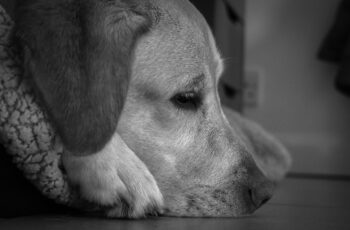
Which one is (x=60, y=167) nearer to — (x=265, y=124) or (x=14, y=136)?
(x=14, y=136)

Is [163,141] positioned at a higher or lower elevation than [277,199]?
higher

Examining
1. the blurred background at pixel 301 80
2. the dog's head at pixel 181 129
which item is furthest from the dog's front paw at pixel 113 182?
the blurred background at pixel 301 80

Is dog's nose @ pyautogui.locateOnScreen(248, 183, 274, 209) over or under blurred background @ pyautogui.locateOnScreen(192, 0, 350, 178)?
over

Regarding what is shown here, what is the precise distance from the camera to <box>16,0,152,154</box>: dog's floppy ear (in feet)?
4.10

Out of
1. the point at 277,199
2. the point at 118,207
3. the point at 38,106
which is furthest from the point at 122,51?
the point at 277,199

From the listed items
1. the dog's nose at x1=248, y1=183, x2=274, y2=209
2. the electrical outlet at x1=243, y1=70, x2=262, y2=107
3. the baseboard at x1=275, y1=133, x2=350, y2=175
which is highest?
the dog's nose at x1=248, y1=183, x2=274, y2=209

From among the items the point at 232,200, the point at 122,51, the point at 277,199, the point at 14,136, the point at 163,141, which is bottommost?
the point at 277,199

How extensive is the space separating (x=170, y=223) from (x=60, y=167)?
263 millimetres

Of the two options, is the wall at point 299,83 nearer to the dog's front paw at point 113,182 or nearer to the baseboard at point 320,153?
the baseboard at point 320,153

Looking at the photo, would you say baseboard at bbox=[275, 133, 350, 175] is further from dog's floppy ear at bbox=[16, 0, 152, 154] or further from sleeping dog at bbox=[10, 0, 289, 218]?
dog's floppy ear at bbox=[16, 0, 152, 154]

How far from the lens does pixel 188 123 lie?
1.57m

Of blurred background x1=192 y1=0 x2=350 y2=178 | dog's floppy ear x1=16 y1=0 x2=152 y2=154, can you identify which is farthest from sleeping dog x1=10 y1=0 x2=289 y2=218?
blurred background x1=192 y1=0 x2=350 y2=178

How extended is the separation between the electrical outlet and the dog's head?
9.98ft

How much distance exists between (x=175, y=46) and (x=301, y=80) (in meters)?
3.15
